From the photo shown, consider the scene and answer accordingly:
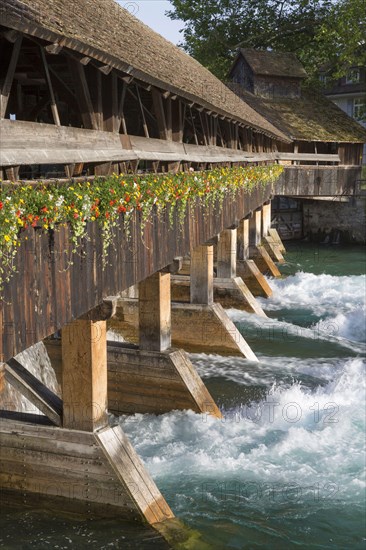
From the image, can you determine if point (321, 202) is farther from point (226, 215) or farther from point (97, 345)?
point (97, 345)

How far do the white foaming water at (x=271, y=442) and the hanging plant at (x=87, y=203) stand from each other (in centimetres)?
316

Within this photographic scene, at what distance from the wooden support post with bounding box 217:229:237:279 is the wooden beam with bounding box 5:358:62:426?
32.9ft

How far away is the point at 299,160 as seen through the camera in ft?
97.6

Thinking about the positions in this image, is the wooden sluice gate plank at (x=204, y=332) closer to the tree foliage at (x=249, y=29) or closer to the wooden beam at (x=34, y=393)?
the wooden beam at (x=34, y=393)

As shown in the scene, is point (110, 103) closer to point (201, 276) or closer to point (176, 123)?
point (176, 123)

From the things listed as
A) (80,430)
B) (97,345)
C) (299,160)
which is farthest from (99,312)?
(299,160)

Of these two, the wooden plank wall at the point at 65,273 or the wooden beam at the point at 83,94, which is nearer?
the wooden plank wall at the point at 65,273

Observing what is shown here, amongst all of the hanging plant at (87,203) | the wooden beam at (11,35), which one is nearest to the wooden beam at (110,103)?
the hanging plant at (87,203)

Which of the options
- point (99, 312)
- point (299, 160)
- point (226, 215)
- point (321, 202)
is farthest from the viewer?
point (321, 202)

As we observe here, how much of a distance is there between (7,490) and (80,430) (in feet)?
3.97

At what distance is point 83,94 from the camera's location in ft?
22.0

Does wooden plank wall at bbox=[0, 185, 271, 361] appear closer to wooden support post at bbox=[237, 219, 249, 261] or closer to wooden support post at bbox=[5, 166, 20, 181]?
wooden support post at bbox=[5, 166, 20, 181]

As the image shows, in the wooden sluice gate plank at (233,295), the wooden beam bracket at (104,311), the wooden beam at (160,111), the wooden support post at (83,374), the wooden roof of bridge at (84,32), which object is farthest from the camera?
the wooden sluice gate plank at (233,295)

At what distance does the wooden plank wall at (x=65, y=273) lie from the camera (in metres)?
5.05
